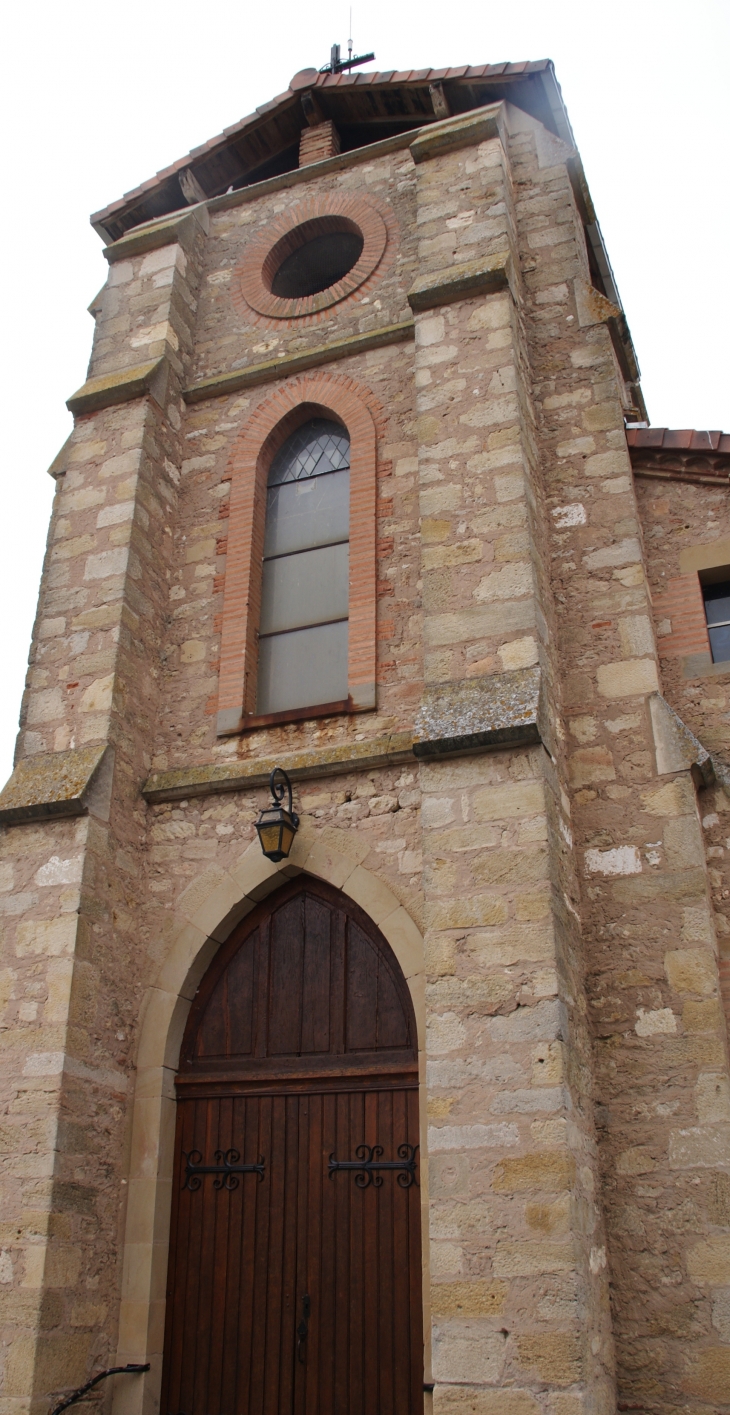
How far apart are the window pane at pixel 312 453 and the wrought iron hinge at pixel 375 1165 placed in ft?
15.8

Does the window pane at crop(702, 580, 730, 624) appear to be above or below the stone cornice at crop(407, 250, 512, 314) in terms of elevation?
below

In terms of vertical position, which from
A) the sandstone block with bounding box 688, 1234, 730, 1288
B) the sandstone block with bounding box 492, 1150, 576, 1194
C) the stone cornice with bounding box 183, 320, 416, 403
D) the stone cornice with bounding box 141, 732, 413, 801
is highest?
the stone cornice with bounding box 183, 320, 416, 403

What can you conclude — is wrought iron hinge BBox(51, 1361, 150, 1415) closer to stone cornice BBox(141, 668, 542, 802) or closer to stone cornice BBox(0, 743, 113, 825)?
stone cornice BBox(0, 743, 113, 825)

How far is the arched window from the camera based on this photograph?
25.0ft

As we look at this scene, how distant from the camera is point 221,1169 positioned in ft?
20.8

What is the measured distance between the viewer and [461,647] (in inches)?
248

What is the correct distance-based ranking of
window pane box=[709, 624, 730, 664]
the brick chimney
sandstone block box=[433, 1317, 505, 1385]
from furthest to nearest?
the brick chimney < window pane box=[709, 624, 730, 664] < sandstone block box=[433, 1317, 505, 1385]

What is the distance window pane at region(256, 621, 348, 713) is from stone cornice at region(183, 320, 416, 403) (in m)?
2.29

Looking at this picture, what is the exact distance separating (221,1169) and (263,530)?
447 cm

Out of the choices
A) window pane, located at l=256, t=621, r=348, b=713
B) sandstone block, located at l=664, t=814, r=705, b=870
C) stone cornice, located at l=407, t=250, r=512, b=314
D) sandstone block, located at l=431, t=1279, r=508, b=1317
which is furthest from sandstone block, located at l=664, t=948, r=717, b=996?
stone cornice, located at l=407, t=250, r=512, b=314

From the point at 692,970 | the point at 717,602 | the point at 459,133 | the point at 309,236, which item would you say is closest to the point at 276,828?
the point at 692,970

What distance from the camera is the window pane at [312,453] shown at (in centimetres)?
→ 838

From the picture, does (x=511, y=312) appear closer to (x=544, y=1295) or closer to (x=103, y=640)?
(x=103, y=640)

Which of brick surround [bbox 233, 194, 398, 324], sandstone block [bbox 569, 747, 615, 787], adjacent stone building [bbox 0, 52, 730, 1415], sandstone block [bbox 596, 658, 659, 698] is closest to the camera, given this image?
adjacent stone building [bbox 0, 52, 730, 1415]
